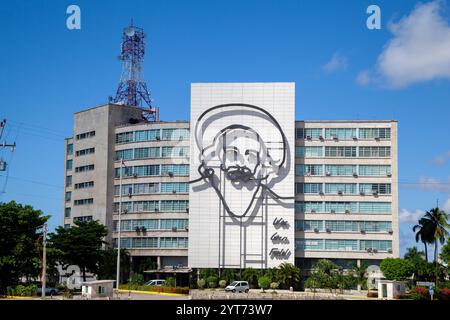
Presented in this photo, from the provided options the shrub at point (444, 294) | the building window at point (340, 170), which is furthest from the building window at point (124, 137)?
the shrub at point (444, 294)

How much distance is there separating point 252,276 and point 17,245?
30.3 m

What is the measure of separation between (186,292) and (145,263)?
65.8 ft

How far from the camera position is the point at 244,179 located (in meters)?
82.1

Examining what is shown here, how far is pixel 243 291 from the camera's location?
7275cm

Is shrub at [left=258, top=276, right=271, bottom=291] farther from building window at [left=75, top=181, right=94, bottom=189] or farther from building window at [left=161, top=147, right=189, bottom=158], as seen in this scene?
building window at [left=75, top=181, right=94, bottom=189]

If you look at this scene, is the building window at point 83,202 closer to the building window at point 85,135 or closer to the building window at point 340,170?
the building window at point 85,135

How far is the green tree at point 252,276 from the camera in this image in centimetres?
7969

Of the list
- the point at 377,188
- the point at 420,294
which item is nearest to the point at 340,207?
the point at 377,188

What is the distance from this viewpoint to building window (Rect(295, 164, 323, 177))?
280 ft

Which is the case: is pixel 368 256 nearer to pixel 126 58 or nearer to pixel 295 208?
pixel 295 208

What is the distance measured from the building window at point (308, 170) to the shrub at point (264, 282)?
1588 cm

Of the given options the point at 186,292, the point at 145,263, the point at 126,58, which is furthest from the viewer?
the point at 126,58

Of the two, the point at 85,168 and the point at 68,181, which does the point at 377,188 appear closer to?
the point at 85,168
